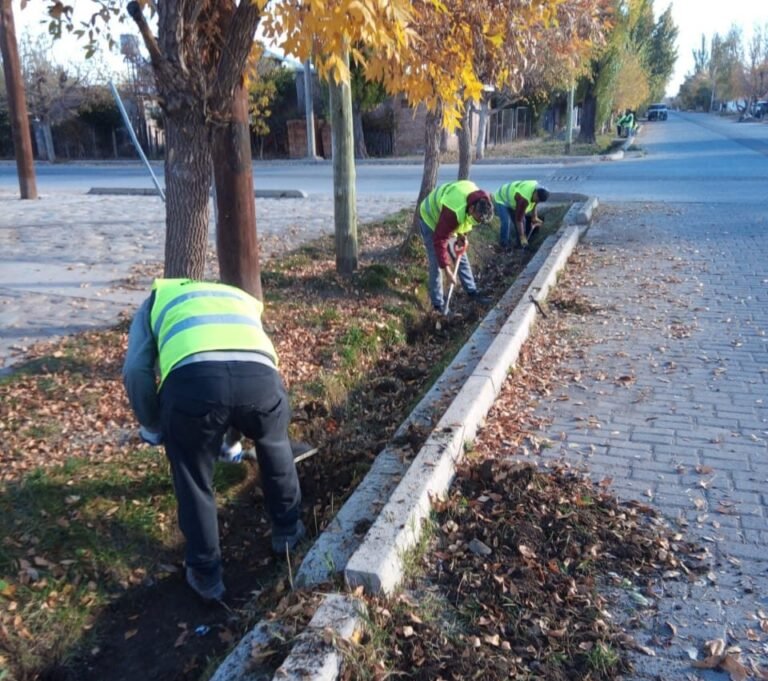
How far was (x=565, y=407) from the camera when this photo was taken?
5.26 metres

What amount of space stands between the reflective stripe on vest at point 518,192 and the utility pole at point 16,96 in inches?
448

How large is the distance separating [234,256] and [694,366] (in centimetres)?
397

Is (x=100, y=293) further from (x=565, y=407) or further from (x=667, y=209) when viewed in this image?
(x=667, y=209)

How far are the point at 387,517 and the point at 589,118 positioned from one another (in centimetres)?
3567

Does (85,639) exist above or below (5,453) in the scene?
below

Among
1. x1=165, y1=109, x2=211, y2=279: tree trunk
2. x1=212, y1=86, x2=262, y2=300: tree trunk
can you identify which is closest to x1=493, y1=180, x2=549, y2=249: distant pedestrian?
x1=212, y1=86, x2=262, y2=300: tree trunk

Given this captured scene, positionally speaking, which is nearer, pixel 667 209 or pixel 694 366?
pixel 694 366

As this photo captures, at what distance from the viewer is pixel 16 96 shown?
16.8 metres

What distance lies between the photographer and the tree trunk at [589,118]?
34263 mm

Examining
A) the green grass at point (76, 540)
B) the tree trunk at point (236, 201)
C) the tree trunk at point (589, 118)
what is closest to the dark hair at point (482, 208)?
the tree trunk at point (236, 201)

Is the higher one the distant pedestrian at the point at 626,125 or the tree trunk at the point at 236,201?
the distant pedestrian at the point at 626,125

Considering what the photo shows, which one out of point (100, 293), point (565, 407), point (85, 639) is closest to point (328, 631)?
point (85, 639)

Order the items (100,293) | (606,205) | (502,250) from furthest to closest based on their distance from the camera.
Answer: (606,205) < (502,250) < (100,293)

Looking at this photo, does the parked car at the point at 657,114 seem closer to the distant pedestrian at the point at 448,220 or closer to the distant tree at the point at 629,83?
the distant tree at the point at 629,83
